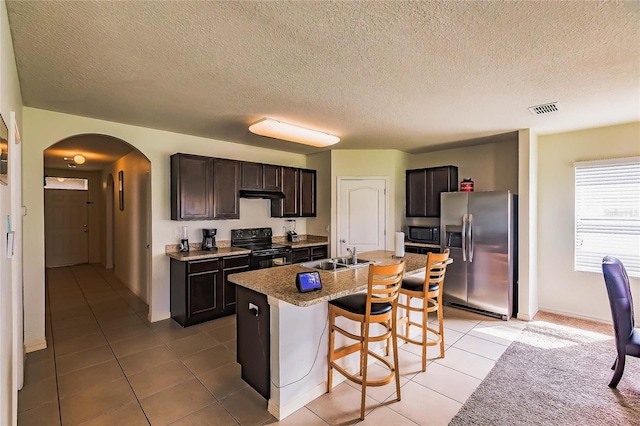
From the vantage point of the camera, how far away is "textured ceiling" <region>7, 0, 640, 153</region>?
1.68 meters

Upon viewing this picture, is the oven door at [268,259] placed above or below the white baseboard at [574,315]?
above

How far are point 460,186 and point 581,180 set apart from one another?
4.98ft

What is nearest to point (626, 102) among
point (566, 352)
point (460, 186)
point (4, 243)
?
point (460, 186)

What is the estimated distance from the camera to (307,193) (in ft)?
18.1

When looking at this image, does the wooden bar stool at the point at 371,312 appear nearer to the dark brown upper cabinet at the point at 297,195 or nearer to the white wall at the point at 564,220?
the dark brown upper cabinet at the point at 297,195

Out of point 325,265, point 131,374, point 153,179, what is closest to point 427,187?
point 325,265

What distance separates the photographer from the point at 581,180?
4.07 metres

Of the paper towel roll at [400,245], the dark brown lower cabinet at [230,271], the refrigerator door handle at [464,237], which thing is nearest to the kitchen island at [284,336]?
the paper towel roll at [400,245]

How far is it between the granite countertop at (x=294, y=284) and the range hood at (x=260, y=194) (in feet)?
7.00

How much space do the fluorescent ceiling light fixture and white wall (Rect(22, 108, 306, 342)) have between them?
4.32ft

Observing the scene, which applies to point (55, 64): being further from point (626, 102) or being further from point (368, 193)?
point (626, 102)

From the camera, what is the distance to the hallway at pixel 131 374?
2197mm

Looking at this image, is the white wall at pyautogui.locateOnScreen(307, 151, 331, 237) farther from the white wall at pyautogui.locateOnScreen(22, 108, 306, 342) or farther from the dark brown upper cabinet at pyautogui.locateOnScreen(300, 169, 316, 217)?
the white wall at pyautogui.locateOnScreen(22, 108, 306, 342)

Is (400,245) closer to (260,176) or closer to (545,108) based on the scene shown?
(545,108)
